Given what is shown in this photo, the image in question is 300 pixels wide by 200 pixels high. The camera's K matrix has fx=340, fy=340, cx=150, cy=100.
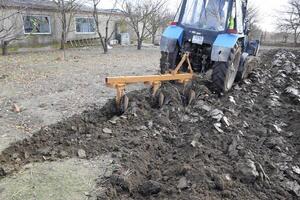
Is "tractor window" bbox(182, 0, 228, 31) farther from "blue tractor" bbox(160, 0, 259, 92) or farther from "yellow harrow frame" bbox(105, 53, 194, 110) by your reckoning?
"yellow harrow frame" bbox(105, 53, 194, 110)

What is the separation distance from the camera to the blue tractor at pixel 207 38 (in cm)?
664

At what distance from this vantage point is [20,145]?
14.7ft

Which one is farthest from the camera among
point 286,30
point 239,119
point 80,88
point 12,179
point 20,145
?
point 286,30

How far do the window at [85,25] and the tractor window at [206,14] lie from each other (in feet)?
53.6

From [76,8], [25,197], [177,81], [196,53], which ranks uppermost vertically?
[76,8]

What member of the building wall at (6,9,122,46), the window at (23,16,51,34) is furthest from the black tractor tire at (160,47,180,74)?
the window at (23,16,51,34)

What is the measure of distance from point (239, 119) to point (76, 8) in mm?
17164

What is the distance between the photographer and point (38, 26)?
19.2 meters

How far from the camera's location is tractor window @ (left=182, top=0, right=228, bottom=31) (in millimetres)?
6945

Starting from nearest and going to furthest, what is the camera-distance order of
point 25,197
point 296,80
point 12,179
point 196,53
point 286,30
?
1. point 25,197
2. point 12,179
3. point 196,53
4. point 296,80
5. point 286,30

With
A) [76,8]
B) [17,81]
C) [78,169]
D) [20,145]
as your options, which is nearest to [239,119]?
[78,169]

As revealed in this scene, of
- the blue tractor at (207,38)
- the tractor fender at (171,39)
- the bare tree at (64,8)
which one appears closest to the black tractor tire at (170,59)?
the blue tractor at (207,38)

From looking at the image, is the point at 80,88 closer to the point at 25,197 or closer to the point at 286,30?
the point at 25,197

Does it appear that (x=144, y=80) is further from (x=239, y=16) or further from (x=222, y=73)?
(x=239, y=16)
